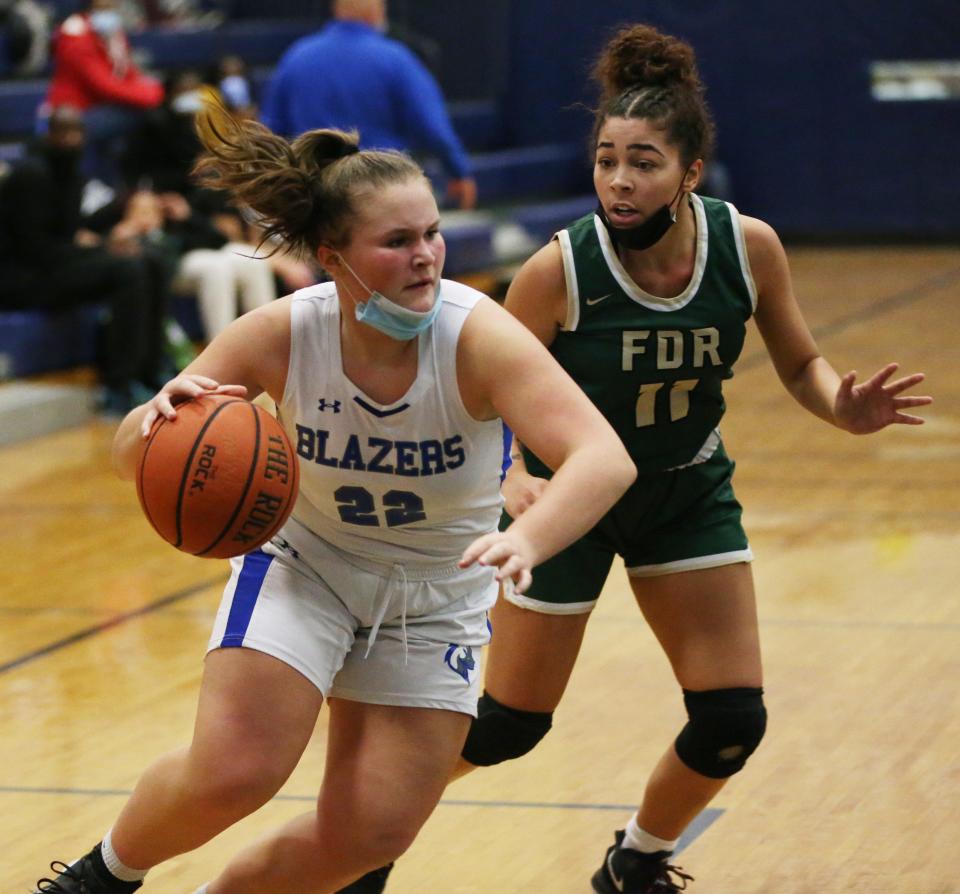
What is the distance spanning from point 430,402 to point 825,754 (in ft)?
5.73

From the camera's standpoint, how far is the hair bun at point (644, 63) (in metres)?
3.12

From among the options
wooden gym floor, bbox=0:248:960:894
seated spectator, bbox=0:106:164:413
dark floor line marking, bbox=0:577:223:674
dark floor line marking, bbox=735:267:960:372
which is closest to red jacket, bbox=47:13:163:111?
seated spectator, bbox=0:106:164:413

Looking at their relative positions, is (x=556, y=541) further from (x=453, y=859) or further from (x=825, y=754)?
(x=825, y=754)

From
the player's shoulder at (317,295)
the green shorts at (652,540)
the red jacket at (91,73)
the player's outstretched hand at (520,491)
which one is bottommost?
the red jacket at (91,73)

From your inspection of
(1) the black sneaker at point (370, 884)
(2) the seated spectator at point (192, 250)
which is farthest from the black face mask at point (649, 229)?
(2) the seated spectator at point (192, 250)

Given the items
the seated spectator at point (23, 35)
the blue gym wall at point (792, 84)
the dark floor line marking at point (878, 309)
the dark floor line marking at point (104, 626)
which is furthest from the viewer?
the blue gym wall at point (792, 84)

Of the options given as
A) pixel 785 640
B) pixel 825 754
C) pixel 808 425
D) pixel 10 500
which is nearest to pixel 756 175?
pixel 808 425

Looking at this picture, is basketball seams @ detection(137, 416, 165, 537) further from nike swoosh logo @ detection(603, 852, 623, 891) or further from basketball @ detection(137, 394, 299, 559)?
nike swoosh logo @ detection(603, 852, 623, 891)

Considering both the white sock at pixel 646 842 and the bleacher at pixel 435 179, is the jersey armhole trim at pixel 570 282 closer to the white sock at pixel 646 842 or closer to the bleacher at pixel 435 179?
the white sock at pixel 646 842

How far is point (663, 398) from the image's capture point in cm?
317

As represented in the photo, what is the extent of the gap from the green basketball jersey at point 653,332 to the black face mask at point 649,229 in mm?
36

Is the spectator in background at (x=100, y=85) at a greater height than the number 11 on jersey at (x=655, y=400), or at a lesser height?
lesser

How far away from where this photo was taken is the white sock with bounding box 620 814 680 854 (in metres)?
3.26

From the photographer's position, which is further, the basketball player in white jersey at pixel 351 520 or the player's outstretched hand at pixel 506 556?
the basketball player in white jersey at pixel 351 520
